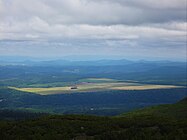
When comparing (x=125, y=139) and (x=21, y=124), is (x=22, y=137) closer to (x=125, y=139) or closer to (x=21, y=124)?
(x=21, y=124)

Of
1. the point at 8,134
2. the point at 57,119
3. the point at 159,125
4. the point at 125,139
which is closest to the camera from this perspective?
the point at 125,139

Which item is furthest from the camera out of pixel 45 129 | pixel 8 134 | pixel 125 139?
pixel 45 129

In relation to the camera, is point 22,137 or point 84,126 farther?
point 84,126

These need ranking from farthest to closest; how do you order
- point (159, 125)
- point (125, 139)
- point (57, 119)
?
point (57, 119) → point (159, 125) → point (125, 139)

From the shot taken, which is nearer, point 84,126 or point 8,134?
point 8,134

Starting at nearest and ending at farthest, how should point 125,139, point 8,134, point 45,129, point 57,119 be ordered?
point 125,139
point 8,134
point 45,129
point 57,119

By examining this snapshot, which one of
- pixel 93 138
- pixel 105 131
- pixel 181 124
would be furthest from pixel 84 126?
pixel 181 124

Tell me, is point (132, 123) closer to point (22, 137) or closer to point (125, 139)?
point (125, 139)

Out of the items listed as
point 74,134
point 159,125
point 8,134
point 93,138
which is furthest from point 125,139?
point 8,134
